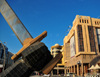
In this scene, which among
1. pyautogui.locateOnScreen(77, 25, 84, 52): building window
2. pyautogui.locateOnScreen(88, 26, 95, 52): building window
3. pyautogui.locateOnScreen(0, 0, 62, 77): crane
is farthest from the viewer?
pyautogui.locateOnScreen(88, 26, 95, 52): building window

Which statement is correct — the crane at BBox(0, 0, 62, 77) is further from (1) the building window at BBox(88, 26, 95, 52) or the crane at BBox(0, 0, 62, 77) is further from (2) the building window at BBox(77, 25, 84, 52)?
(1) the building window at BBox(88, 26, 95, 52)

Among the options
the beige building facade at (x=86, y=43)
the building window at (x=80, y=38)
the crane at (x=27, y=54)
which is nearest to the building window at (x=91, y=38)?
the beige building facade at (x=86, y=43)

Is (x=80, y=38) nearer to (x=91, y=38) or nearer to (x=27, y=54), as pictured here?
(x=91, y=38)

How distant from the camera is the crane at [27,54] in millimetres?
5934

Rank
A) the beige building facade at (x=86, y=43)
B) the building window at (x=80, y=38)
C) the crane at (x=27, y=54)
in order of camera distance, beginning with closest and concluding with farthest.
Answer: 1. the crane at (x=27, y=54)
2. the beige building facade at (x=86, y=43)
3. the building window at (x=80, y=38)

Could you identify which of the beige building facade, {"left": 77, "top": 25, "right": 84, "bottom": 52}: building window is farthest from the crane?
{"left": 77, "top": 25, "right": 84, "bottom": 52}: building window

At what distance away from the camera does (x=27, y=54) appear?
589 cm

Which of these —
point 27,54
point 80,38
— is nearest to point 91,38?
point 80,38

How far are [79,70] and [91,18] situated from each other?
85.8ft

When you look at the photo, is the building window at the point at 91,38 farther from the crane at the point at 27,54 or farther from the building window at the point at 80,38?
the crane at the point at 27,54

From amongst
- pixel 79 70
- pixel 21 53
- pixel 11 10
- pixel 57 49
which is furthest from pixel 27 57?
pixel 57 49

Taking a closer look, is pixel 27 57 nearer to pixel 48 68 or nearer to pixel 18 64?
pixel 18 64

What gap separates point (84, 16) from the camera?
1983 inches

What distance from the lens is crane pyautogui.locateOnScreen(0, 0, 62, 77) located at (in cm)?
593
